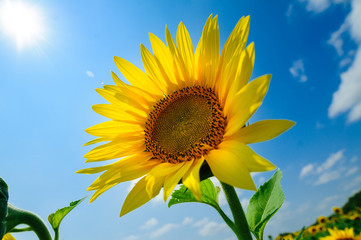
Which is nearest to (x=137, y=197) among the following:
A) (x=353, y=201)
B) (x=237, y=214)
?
(x=237, y=214)

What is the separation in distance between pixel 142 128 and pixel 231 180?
3.93 feet

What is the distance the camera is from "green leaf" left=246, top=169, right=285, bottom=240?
195 centimetres

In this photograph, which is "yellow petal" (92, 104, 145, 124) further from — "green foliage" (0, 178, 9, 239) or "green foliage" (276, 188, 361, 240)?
"green foliage" (276, 188, 361, 240)

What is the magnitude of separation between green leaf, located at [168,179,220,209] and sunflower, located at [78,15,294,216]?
211mm

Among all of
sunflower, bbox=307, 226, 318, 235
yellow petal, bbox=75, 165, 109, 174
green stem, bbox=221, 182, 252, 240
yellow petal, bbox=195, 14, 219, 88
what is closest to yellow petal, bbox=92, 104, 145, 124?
yellow petal, bbox=75, 165, 109, 174

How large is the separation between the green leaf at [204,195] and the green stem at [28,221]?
2.68 feet

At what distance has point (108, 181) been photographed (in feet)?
6.68

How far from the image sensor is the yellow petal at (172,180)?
167 centimetres

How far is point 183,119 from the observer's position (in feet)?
8.18

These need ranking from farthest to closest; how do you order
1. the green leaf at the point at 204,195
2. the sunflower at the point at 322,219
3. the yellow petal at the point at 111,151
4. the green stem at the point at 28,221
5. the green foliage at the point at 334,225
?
the sunflower at the point at 322,219 → the green foliage at the point at 334,225 → the yellow petal at the point at 111,151 → the green leaf at the point at 204,195 → the green stem at the point at 28,221

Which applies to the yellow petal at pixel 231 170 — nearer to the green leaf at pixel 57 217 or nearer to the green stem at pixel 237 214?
the green stem at pixel 237 214

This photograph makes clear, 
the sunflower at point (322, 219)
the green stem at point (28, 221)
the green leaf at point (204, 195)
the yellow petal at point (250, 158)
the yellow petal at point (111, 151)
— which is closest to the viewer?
the yellow petal at point (250, 158)

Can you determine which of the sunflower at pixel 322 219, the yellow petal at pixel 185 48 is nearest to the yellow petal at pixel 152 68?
the yellow petal at pixel 185 48

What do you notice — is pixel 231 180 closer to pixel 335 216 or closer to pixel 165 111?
pixel 165 111
